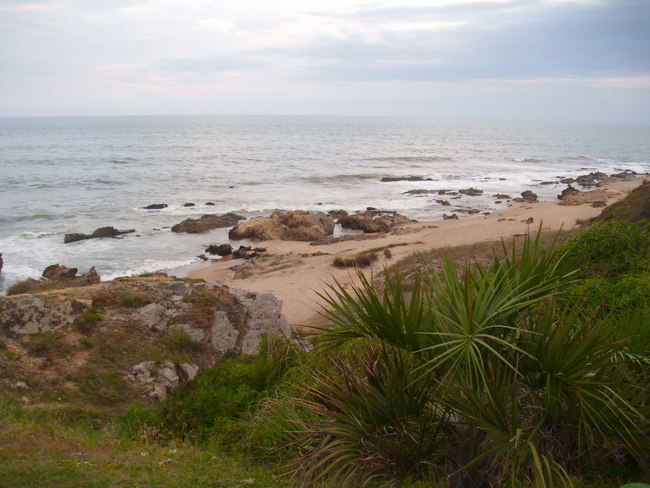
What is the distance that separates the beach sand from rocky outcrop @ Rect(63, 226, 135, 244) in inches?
360

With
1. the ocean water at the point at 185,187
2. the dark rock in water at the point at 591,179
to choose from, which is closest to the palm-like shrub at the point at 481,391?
the ocean water at the point at 185,187

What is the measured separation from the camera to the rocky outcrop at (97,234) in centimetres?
2767

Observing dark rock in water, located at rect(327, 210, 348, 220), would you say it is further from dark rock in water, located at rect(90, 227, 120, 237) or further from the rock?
dark rock in water, located at rect(90, 227, 120, 237)

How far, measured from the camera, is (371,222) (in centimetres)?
3145

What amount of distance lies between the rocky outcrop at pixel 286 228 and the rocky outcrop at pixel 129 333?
18.2 meters

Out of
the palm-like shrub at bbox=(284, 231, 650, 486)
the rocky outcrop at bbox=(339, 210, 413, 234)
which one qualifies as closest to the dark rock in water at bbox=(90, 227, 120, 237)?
the rocky outcrop at bbox=(339, 210, 413, 234)

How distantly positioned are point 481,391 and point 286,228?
2614 cm

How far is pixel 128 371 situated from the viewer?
27.2ft

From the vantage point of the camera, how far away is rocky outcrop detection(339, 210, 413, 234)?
101 feet

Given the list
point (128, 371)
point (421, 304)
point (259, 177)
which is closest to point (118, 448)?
point (128, 371)

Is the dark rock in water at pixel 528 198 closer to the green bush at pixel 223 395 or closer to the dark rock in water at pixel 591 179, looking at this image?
the dark rock in water at pixel 591 179

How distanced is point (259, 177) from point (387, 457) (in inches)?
2075

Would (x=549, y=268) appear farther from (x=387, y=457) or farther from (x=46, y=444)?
(x=46, y=444)

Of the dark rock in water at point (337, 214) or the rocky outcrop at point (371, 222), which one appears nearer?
the rocky outcrop at point (371, 222)
